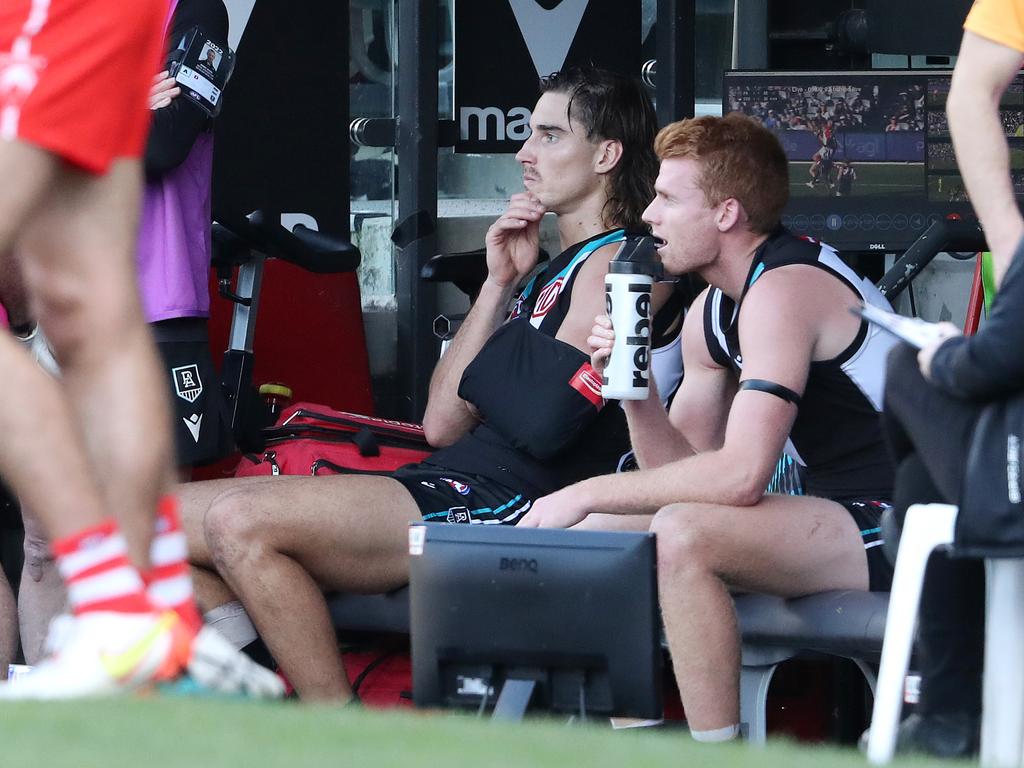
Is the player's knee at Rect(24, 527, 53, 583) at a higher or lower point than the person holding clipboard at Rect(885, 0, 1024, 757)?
lower

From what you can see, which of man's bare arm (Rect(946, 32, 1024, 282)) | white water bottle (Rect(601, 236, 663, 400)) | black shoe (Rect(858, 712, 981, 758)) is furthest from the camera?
white water bottle (Rect(601, 236, 663, 400))

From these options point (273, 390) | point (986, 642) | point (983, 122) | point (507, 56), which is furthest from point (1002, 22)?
point (507, 56)

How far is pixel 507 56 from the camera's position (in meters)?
5.41

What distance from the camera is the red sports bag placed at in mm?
3824

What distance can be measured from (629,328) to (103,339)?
933mm

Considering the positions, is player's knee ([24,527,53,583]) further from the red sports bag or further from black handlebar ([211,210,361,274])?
black handlebar ([211,210,361,274])

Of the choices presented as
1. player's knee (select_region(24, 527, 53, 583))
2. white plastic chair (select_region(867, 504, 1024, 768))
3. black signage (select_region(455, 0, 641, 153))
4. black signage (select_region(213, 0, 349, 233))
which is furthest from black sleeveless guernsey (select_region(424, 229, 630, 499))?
black signage (select_region(455, 0, 641, 153))

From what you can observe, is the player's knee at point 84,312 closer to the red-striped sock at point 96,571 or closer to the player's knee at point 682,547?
the red-striped sock at point 96,571

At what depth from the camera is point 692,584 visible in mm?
2902

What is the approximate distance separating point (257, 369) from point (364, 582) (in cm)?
170

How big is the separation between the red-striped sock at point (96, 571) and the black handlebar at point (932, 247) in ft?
8.57

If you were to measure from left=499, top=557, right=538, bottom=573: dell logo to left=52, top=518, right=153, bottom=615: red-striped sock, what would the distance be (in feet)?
2.87

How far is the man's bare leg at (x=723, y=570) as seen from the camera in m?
2.89

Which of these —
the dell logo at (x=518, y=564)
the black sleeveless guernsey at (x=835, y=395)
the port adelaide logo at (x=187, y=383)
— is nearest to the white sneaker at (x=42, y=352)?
the port adelaide logo at (x=187, y=383)
